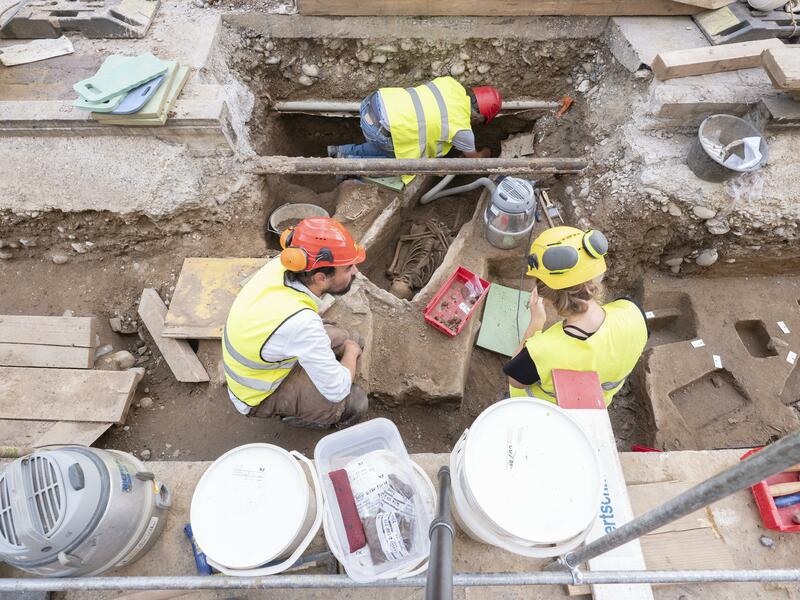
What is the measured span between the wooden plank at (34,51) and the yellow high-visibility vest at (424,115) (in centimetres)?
346

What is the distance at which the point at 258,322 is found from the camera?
2725mm

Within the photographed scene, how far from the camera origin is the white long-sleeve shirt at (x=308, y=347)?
8.96 ft

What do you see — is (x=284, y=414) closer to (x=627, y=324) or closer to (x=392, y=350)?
(x=392, y=350)

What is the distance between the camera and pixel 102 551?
1.91 metres

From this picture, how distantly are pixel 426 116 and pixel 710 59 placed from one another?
282cm

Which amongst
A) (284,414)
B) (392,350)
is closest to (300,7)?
(392,350)

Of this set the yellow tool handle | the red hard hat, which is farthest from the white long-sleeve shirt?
the red hard hat

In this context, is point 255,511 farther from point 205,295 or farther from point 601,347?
point 205,295

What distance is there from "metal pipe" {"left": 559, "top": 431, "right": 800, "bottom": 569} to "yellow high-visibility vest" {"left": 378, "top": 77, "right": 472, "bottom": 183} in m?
4.15

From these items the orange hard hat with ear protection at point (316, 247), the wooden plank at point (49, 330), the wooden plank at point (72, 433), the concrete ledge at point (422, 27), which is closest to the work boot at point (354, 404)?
the orange hard hat with ear protection at point (316, 247)

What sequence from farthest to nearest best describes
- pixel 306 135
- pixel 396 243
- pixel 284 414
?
pixel 306 135 < pixel 396 243 < pixel 284 414

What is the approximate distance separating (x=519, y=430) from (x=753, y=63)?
499 cm

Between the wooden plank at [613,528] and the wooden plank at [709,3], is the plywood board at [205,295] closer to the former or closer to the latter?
the wooden plank at [613,528]

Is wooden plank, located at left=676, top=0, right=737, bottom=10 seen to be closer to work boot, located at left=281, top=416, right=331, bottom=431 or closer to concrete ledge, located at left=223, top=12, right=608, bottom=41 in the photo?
concrete ledge, located at left=223, top=12, right=608, bottom=41
